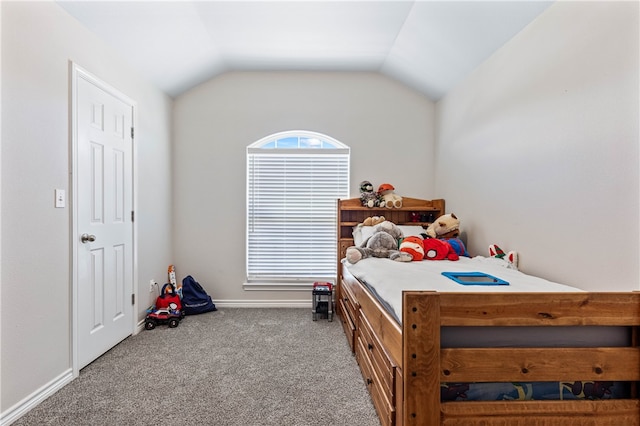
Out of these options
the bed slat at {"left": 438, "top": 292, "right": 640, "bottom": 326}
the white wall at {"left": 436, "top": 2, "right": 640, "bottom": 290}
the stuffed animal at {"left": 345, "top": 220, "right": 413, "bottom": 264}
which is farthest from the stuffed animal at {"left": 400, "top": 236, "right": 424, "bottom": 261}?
the bed slat at {"left": 438, "top": 292, "right": 640, "bottom": 326}

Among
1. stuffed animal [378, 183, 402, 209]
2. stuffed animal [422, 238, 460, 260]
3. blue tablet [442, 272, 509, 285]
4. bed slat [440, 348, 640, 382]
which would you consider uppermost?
stuffed animal [378, 183, 402, 209]

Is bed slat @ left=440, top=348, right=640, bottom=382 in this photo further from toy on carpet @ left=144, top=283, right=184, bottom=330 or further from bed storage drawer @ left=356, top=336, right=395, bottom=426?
toy on carpet @ left=144, top=283, right=184, bottom=330

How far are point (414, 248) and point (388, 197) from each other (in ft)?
3.01

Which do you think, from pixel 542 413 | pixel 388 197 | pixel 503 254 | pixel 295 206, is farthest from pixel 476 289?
pixel 295 206

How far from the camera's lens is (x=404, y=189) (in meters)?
3.48

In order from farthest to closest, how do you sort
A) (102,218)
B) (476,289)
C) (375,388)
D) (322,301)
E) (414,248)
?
(322,301) < (414,248) < (102,218) < (375,388) < (476,289)

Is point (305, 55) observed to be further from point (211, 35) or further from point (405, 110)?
point (405, 110)

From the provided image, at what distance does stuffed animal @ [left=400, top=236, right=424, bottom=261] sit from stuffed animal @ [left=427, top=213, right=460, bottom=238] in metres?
0.39

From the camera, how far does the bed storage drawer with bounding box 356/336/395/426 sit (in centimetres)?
134

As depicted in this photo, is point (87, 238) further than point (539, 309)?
Yes

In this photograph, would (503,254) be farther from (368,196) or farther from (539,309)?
(368,196)

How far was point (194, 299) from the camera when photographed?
324 cm

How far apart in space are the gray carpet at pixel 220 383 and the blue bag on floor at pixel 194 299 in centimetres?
38

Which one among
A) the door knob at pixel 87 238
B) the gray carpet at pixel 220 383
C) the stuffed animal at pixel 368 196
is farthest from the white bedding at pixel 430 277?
the door knob at pixel 87 238
